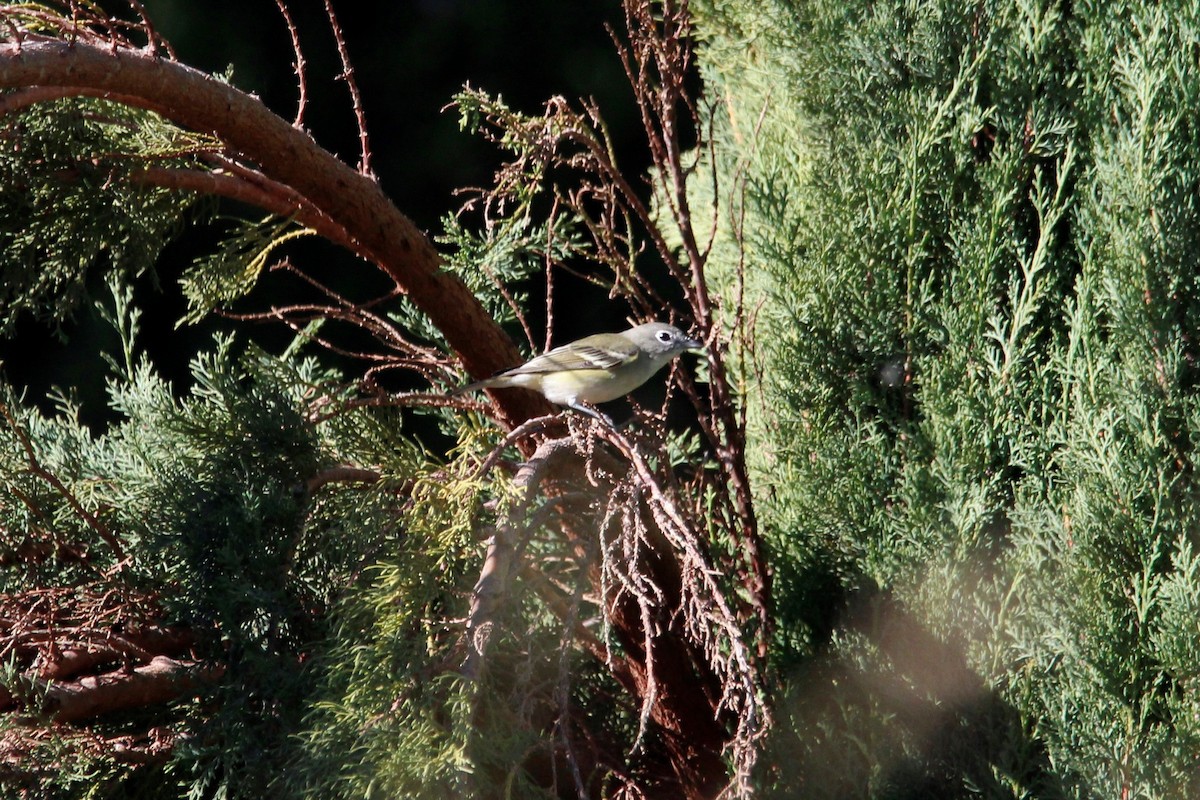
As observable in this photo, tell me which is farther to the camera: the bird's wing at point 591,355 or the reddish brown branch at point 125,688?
the bird's wing at point 591,355

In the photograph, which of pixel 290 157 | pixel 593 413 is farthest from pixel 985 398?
pixel 290 157

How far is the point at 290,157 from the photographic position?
192cm

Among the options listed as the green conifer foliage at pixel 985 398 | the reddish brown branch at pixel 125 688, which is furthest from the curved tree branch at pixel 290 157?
the reddish brown branch at pixel 125 688

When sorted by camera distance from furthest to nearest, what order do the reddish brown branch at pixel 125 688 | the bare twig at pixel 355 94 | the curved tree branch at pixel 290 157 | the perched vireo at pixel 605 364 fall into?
1. the perched vireo at pixel 605 364
2. the bare twig at pixel 355 94
3. the reddish brown branch at pixel 125 688
4. the curved tree branch at pixel 290 157

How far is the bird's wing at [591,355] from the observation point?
2527 mm

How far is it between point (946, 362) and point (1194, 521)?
0.43m

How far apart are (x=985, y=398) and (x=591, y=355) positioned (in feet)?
4.16

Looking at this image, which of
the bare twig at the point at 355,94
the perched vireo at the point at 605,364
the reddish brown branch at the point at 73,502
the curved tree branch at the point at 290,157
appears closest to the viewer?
the curved tree branch at the point at 290,157

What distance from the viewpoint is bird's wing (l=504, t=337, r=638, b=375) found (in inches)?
99.5

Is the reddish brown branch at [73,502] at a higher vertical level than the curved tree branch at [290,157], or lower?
lower

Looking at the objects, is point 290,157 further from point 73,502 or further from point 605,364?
point 605,364

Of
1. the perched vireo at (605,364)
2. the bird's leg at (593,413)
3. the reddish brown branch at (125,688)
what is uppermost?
the perched vireo at (605,364)

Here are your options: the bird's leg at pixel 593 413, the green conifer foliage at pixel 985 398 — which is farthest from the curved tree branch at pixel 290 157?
the green conifer foliage at pixel 985 398

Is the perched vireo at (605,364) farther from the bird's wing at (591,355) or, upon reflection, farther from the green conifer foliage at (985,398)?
the green conifer foliage at (985,398)
